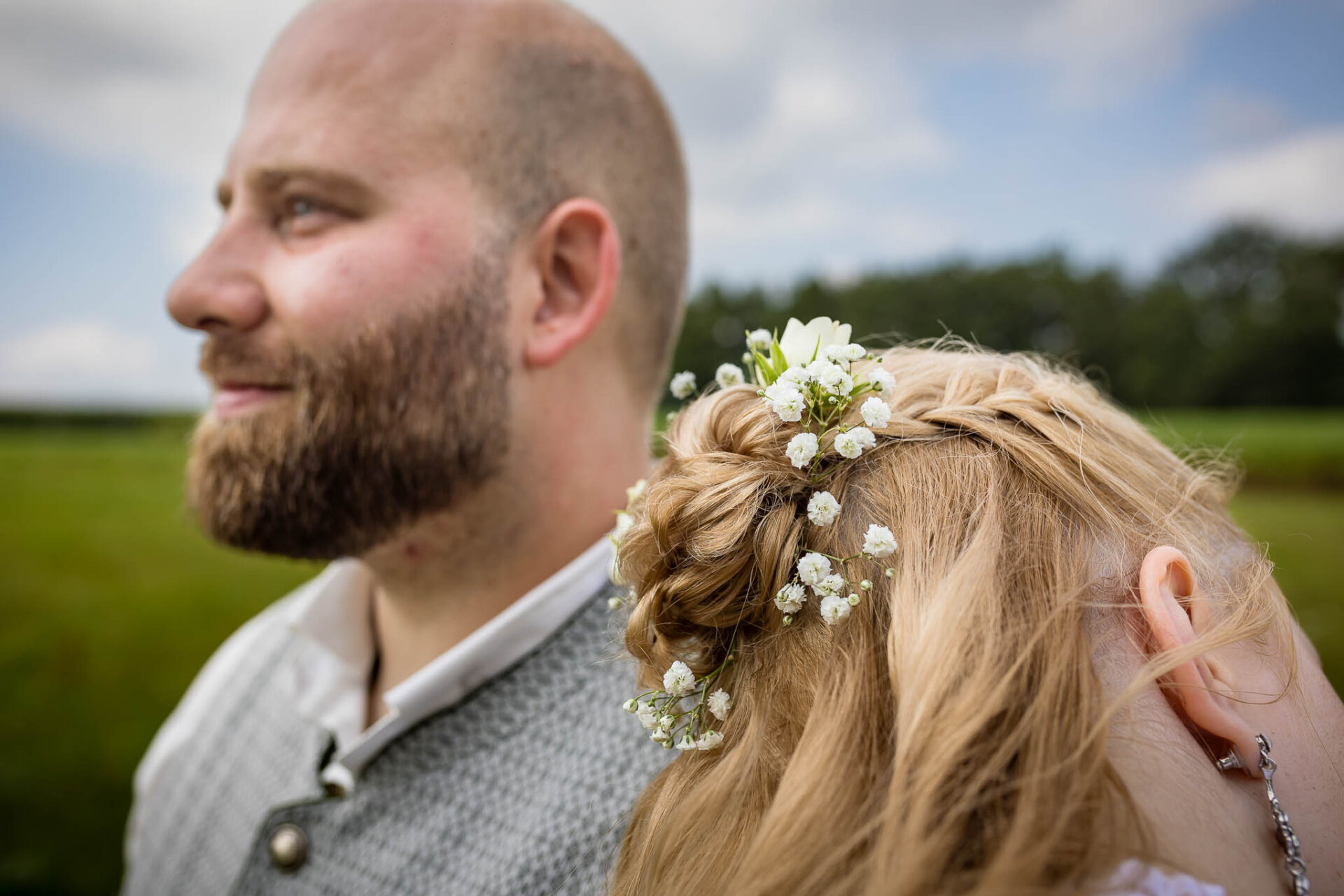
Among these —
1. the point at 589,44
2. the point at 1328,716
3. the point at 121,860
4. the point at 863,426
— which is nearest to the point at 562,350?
the point at 589,44

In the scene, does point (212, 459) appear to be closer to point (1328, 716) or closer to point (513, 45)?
point (513, 45)

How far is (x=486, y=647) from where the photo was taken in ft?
5.45

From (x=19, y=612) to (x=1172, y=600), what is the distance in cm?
594

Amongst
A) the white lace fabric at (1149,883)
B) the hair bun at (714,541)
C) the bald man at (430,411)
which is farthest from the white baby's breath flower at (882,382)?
the bald man at (430,411)

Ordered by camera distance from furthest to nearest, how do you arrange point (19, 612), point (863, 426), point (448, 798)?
point (19, 612)
point (448, 798)
point (863, 426)

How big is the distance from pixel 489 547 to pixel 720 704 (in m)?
0.98

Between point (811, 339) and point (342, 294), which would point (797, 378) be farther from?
point (342, 294)

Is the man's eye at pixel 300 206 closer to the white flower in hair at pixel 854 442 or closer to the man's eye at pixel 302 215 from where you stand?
the man's eye at pixel 302 215

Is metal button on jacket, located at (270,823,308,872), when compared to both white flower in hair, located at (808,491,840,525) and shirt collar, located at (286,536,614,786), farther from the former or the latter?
white flower in hair, located at (808,491,840,525)

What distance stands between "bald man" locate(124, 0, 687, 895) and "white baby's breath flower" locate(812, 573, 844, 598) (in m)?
0.67

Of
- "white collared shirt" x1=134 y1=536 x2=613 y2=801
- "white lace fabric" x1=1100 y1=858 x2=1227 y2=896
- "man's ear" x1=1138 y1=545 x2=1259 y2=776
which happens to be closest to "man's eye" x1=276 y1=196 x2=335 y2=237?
"white collared shirt" x1=134 y1=536 x2=613 y2=801

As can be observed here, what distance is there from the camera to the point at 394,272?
173 centimetres

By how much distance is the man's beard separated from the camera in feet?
5.65

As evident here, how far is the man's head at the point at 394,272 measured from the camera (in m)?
1.73
